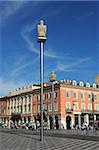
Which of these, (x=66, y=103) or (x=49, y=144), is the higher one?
(x=66, y=103)

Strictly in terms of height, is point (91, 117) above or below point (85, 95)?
below

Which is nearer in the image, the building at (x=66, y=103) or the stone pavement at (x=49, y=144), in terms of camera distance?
the stone pavement at (x=49, y=144)

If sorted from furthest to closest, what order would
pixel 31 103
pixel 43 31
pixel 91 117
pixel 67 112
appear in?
pixel 31 103, pixel 91 117, pixel 67 112, pixel 43 31

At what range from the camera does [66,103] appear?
71625 millimetres

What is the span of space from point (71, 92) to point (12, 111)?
28.0 metres

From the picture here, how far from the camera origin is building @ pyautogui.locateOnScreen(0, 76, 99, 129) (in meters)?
70.6

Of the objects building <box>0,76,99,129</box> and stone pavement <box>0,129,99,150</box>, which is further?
building <box>0,76,99,129</box>

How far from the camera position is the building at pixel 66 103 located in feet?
232

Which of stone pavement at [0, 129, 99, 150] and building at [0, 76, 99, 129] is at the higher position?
building at [0, 76, 99, 129]

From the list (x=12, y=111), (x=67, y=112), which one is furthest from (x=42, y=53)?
(x=12, y=111)

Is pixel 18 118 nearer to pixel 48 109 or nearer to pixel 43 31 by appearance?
pixel 48 109

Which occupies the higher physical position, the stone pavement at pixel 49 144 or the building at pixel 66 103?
the building at pixel 66 103

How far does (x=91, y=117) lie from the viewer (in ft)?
247

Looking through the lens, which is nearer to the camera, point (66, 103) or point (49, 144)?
point (49, 144)
